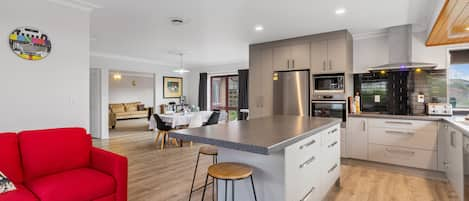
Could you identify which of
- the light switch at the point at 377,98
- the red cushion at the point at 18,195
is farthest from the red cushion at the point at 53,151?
the light switch at the point at 377,98

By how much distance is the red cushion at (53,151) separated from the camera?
212cm

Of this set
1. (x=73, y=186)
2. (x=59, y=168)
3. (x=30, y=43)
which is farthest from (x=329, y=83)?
(x=30, y=43)

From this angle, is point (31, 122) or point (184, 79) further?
point (184, 79)

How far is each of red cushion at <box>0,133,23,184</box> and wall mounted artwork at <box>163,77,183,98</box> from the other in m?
6.46

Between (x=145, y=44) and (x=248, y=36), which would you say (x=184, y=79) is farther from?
(x=248, y=36)

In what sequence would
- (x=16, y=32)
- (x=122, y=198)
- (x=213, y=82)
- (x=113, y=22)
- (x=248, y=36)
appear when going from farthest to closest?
(x=213, y=82)
(x=248, y=36)
(x=113, y=22)
(x=16, y=32)
(x=122, y=198)

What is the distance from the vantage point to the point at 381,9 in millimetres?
3076

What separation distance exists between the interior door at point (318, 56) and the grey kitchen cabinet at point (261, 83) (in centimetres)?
85

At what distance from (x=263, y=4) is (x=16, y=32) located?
277cm

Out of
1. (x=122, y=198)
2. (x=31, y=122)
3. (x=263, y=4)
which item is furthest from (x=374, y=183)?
(x=31, y=122)

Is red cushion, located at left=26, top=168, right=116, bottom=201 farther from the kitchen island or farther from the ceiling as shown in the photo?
the ceiling

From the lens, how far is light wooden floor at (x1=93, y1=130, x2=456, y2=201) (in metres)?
2.73

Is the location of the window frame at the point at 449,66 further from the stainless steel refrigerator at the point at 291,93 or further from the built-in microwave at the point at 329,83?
the stainless steel refrigerator at the point at 291,93

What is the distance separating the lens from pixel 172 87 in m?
8.78
